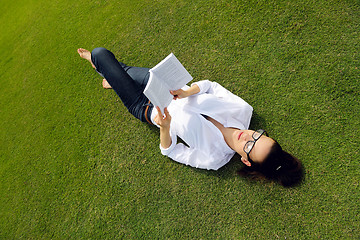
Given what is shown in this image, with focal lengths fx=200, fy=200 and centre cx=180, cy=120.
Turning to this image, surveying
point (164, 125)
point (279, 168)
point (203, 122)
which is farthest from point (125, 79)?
point (279, 168)

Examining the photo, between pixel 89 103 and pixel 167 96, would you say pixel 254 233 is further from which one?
pixel 89 103

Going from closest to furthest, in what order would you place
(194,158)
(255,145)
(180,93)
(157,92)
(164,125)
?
(157,92) < (255,145) < (164,125) < (180,93) < (194,158)

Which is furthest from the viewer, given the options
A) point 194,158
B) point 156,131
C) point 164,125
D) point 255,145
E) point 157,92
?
point 156,131

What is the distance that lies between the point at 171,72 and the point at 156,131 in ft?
4.39

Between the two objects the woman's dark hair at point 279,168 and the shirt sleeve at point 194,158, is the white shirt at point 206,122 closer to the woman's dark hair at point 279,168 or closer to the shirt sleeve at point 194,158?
the shirt sleeve at point 194,158

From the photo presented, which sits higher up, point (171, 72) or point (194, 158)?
point (171, 72)

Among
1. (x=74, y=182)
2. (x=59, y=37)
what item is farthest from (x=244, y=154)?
(x=59, y=37)

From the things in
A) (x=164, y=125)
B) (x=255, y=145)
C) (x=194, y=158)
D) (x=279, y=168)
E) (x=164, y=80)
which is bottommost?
(x=279, y=168)

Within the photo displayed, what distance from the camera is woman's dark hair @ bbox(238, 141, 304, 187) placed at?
209 cm

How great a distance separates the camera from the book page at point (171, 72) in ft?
6.75

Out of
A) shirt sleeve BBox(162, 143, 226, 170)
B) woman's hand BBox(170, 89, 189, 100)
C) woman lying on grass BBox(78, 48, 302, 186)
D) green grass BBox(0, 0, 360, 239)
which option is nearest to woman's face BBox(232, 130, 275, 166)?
woman lying on grass BBox(78, 48, 302, 186)

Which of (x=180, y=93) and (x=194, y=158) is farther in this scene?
(x=194, y=158)

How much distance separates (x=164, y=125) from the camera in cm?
237

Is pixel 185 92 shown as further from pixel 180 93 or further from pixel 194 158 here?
pixel 194 158
